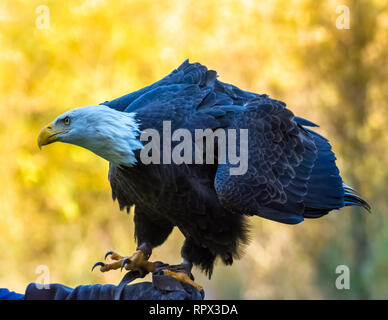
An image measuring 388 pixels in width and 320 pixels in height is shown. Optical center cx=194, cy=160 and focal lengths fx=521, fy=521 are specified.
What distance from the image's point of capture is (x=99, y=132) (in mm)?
2318

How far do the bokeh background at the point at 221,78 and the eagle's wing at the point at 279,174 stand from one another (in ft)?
12.4

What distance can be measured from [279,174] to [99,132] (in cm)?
97

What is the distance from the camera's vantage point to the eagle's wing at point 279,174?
2.45m

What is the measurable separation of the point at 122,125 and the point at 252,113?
69 centimetres

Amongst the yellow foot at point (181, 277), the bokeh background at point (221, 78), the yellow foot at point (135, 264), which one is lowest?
the yellow foot at point (181, 277)

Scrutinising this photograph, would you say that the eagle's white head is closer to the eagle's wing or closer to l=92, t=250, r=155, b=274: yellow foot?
the eagle's wing

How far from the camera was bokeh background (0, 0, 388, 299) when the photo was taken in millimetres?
6480

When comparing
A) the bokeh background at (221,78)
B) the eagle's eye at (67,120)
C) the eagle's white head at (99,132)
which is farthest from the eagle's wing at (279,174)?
the bokeh background at (221,78)

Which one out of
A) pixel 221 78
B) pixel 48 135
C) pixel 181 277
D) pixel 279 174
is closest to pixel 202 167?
pixel 279 174

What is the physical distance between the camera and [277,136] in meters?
2.75

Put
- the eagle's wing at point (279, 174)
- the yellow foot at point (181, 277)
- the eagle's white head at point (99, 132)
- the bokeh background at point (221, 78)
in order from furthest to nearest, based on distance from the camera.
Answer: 1. the bokeh background at point (221, 78)
2. the yellow foot at point (181, 277)
3. the eagle's wing at point (279, 174)
4. the eagle's white head at point (99, 132)

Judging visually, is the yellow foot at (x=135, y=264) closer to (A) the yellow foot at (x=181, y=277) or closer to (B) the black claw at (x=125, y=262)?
(B) the black claw at (x=125, y=262)

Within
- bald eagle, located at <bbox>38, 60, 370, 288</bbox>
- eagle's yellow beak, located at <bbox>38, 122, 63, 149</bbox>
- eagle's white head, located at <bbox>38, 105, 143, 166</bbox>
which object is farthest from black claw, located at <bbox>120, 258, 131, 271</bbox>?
eagle's yellow beak, located at <bbox>38, 122, 63, 149</bbox>

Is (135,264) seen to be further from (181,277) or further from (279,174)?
(279,174)
